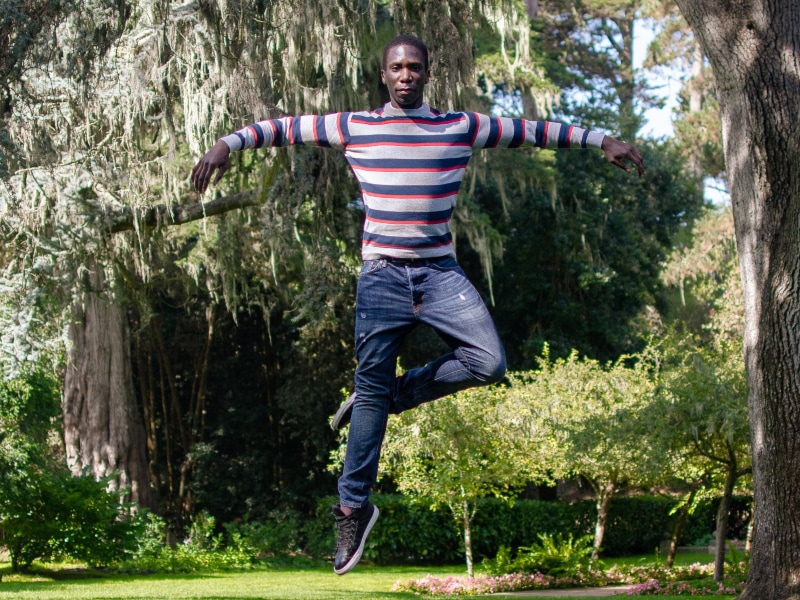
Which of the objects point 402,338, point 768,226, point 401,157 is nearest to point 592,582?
point 768,226

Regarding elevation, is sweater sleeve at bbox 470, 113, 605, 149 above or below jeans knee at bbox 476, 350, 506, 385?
above

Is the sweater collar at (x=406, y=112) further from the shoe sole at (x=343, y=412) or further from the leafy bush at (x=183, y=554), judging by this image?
the leafy bush at (x=183, y=554)

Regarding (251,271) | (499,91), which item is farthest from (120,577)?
(499,91)

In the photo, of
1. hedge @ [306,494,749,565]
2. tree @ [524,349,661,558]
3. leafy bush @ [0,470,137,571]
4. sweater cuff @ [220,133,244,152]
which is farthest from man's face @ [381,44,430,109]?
hedge @ [306,494,749,565]

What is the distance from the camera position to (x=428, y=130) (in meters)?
3.32

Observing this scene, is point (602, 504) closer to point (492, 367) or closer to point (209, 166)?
point (492, 367)

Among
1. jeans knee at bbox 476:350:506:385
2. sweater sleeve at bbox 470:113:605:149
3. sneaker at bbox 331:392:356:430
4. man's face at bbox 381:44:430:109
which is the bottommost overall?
sneaker at bbox 331:392:356:430

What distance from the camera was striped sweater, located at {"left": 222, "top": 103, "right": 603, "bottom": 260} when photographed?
3.29 meters

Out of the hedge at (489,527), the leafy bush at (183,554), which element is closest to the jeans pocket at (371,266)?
the leafy bush at (183,554)

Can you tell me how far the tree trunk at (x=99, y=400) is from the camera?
15.0m

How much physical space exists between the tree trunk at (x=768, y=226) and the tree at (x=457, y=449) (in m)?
5.91

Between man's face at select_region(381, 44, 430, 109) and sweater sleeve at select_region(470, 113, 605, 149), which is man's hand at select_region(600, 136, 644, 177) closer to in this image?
sweater sleeve at select_region(470, 113, 605, 149)

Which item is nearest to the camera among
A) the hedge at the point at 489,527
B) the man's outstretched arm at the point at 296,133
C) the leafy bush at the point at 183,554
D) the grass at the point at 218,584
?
the man's outstretched arm at the point at 296,133

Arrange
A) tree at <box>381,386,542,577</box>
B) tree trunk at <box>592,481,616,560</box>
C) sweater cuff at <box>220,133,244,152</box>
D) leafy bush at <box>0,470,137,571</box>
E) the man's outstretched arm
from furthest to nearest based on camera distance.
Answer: tree trunk at <box>592,481,616,560</box> < leafy bush at <box>0,470,137,571</box> < tree at <box>381,386,542,577</box> < the man's outstretched arm < sweater cuff at <box>220,133,244,152</box>
